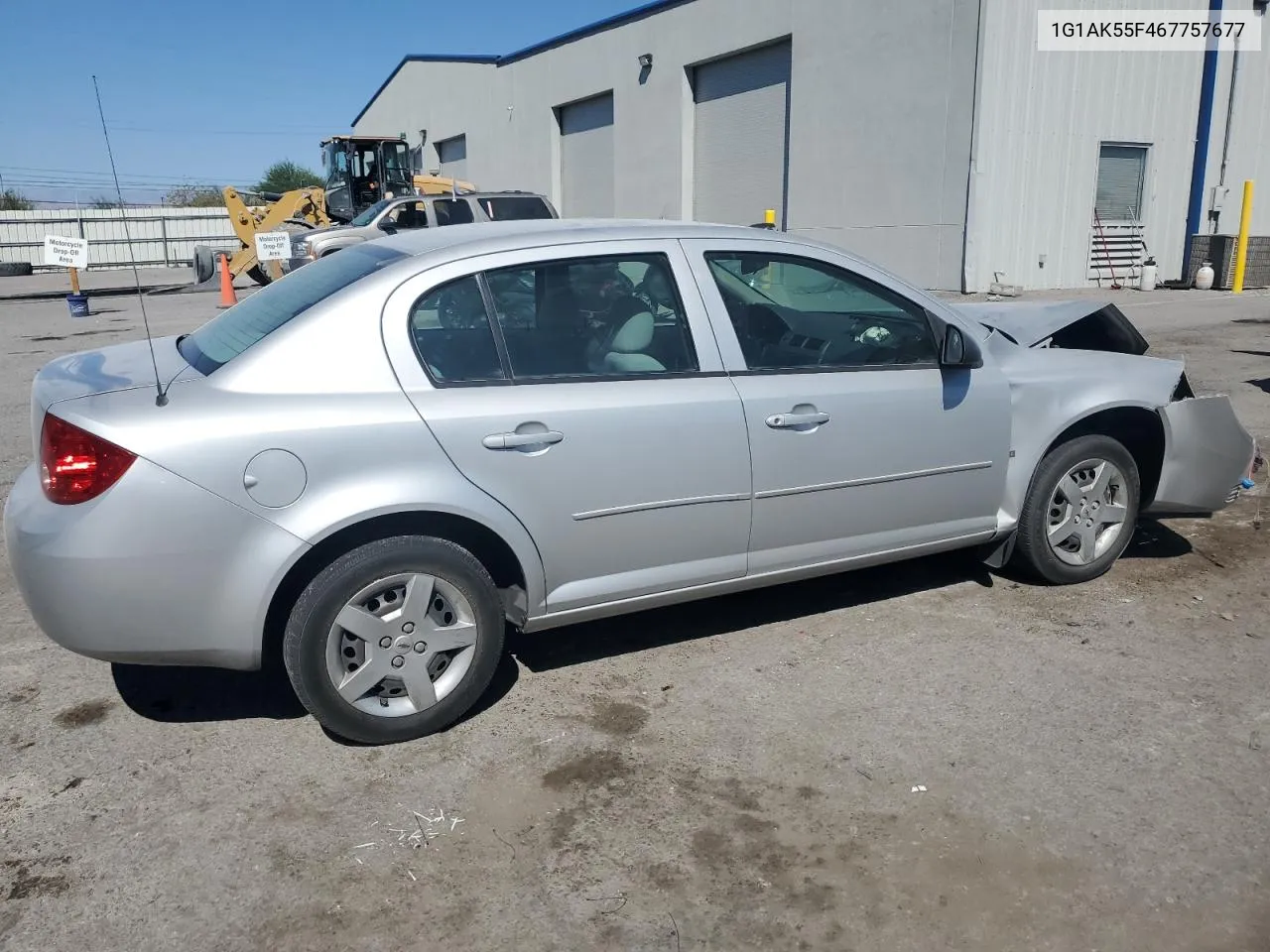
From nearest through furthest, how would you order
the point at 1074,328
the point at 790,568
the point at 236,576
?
1. the point at 236,576
2. the point at 790,568
3. the point at 1074,328

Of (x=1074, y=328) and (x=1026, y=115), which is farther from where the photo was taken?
(x=1026, y=115)

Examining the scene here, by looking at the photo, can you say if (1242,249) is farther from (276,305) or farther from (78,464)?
(78,464)

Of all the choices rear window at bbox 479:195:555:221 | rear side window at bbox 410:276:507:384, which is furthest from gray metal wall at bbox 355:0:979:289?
rear side window at bbox 410:276:507:384

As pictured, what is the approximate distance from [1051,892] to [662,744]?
1.26 m

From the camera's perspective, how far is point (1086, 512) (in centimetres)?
475

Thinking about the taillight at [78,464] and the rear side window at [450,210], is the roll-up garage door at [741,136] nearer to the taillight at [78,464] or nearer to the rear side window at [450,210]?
the rear side window at [450,210]

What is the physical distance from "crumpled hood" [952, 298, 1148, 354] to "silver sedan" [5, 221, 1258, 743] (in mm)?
379

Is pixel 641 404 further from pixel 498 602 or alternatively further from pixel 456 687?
pixel 456 687

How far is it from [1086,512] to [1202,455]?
608 millimetres

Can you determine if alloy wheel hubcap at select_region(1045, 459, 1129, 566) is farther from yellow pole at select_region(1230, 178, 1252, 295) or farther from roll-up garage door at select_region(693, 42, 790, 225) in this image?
yellow pole at select_region(1230, 178, 1252, 295)

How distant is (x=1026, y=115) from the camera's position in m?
19.3

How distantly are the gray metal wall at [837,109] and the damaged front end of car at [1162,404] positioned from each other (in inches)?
600

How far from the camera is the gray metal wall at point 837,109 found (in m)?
19.3

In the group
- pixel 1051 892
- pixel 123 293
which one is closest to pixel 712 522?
pixel 1051 892
